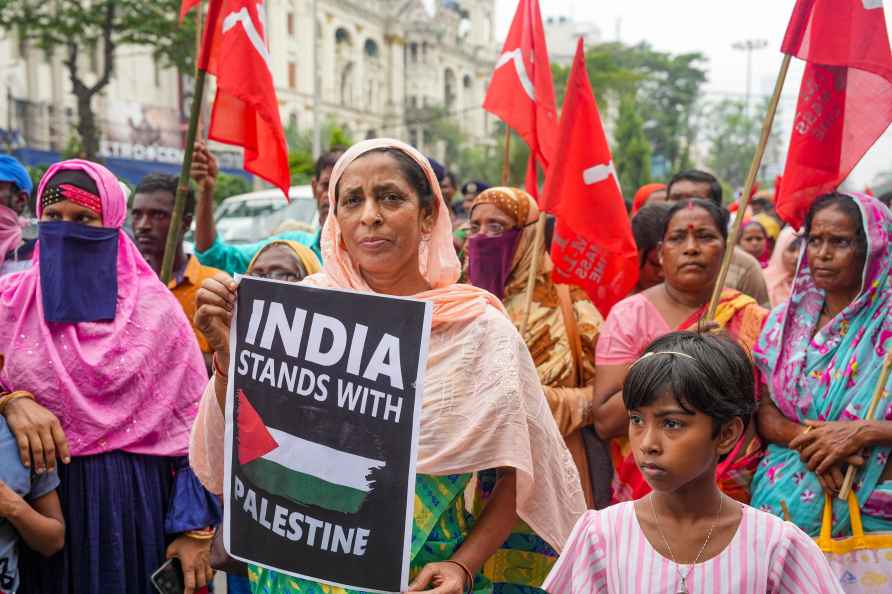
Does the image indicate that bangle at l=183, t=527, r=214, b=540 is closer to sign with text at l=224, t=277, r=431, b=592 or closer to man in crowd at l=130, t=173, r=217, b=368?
sign with text at l=224, t=277, r=431, b=592

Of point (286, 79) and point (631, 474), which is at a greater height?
point (286, 79)

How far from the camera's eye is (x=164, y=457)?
2.83 m

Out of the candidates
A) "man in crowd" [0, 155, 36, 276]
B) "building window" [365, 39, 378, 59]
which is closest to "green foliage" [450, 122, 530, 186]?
"building window" [365, 39, 378, 59]

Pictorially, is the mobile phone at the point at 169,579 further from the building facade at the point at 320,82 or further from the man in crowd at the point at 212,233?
the building facade at the point at 320,82

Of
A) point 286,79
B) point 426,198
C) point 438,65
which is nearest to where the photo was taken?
point 426,198

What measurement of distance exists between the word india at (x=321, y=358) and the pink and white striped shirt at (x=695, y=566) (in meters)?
0.55

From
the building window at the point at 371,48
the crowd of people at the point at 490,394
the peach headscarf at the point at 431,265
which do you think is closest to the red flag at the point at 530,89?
the crowd of people at the point at 490,394

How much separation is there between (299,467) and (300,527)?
5.1 inches

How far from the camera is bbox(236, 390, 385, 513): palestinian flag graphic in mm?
1870

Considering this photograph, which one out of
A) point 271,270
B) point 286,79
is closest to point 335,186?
point 271,270

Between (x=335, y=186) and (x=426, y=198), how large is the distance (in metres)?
0.23

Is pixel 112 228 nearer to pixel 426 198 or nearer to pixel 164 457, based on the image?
pixel 164 457

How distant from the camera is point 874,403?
2.66m

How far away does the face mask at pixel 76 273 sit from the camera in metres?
2.71
